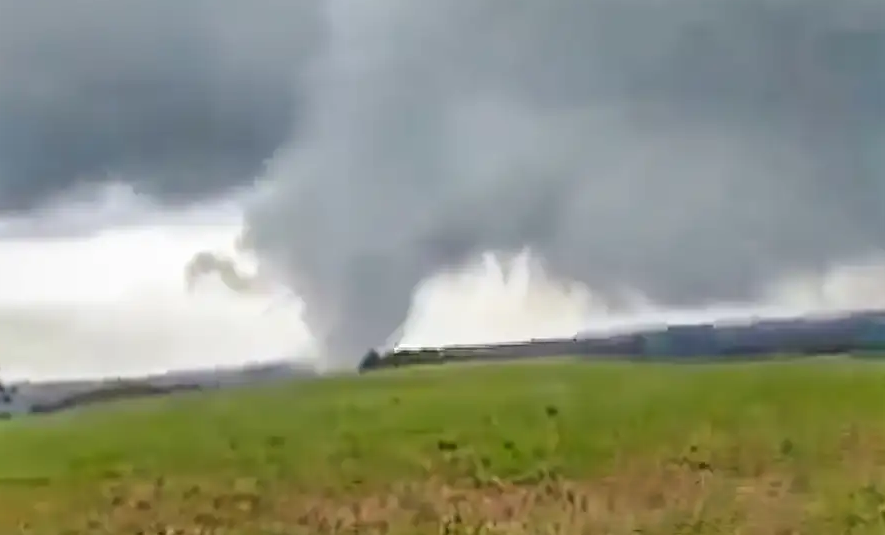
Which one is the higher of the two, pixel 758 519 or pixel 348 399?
pixel 348 399

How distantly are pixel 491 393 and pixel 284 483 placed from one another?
8559 millimetres

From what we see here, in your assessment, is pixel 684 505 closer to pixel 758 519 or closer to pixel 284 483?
Answer: pixel 758 519

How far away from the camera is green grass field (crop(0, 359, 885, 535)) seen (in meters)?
20.5

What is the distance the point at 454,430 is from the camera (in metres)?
25.4

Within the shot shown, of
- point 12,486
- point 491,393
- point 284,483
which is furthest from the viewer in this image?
point 491,393

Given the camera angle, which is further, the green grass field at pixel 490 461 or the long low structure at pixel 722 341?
the long low structure at pixel 722 341

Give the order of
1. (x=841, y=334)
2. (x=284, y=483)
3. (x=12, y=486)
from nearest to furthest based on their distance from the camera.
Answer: (x=284, y=483), (x=12, y=486), (x=841, y=334)

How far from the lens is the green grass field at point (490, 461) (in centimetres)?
2052

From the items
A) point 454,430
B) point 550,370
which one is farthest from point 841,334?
point 454,430

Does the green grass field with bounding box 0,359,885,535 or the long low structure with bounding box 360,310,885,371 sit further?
the long low structure with bounding box 360,310,885,371

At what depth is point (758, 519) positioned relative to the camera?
19.7 meters

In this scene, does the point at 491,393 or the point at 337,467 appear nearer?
the point at 337,467

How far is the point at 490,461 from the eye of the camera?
2331 centimetres

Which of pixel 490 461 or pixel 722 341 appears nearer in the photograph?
pixel 490 461
